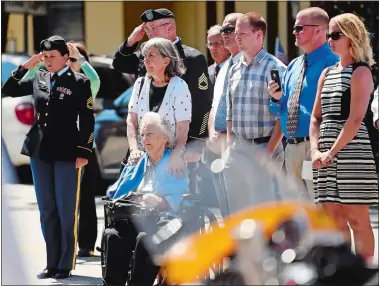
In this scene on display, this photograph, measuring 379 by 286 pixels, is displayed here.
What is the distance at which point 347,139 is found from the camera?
655 centimetres

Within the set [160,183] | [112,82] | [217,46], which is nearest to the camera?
[160,183]

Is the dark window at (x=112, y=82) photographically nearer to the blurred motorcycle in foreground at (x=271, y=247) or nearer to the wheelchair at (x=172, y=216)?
the wheelchair at (x=172, y=216)

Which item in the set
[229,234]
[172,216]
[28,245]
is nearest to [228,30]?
[172,216]

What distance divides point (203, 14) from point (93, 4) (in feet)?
7.53

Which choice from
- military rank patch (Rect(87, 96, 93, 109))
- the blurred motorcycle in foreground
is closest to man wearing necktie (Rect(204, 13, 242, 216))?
military rank patch (Rect(87, 96, 93, 109))

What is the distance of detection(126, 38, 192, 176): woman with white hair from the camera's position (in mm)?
7113

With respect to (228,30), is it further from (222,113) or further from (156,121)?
(156,121)

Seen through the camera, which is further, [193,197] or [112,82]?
[112,82]

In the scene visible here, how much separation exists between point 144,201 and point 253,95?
131 cm

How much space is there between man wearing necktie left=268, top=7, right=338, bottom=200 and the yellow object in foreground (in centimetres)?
260

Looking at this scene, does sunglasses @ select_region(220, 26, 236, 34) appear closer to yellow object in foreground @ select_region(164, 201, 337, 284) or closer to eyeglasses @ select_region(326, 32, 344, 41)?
eyeglasses @ select_region(326, 32, 344, 41)

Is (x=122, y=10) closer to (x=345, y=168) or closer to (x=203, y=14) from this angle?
(x=203, y=14)

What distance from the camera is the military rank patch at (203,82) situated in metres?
7.65

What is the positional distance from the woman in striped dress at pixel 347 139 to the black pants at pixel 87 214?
8.66 ft
